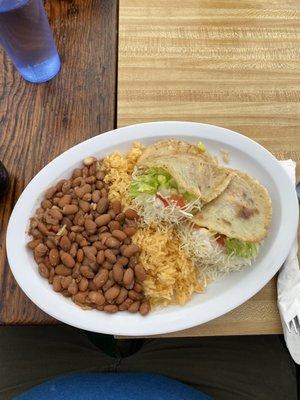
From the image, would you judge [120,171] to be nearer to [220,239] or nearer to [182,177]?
[182,177]

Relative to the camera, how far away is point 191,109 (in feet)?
3.72

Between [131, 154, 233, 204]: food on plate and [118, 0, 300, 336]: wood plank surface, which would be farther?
[118, 0, 300, 336]: wood plank surface

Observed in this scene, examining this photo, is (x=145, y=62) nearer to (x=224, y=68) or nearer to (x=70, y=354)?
(x=224, y=68)

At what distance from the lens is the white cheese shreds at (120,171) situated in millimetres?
970

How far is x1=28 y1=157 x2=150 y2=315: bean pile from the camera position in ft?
2.86

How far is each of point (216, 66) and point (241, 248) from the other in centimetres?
58

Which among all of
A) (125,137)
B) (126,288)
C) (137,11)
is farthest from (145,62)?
(126,288)

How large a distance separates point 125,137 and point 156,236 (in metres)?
0.26

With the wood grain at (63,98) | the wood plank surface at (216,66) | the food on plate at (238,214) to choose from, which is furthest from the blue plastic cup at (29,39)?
the food on plate at (238,214)

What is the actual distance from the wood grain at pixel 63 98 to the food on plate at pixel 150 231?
0.13 m

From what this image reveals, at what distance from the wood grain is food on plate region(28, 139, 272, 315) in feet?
0.43

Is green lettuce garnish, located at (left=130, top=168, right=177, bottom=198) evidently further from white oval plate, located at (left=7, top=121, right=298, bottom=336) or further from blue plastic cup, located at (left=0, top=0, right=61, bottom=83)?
blue plastic cup, located at (left=0, top=0, right=61, bottom=83)

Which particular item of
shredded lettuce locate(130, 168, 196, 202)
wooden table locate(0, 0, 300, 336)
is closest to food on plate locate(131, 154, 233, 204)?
shredded lettuce locate(130, 168, 196, 202)

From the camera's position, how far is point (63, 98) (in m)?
1.13
